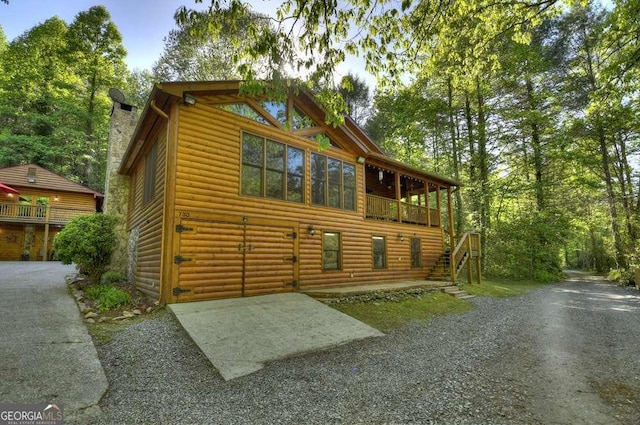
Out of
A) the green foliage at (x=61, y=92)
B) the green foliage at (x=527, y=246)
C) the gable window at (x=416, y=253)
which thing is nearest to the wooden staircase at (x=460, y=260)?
the gable window at (x=416, y=253)

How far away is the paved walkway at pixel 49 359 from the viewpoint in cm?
321

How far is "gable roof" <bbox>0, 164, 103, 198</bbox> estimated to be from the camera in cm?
2109

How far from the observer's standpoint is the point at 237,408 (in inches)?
127

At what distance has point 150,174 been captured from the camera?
9367mm

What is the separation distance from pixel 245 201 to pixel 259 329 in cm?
374

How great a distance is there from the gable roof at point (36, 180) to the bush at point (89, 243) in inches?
658

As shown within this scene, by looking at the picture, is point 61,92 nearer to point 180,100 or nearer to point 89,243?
point 89,243

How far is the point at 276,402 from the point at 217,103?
723cm

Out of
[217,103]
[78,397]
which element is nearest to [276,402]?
[78,397]

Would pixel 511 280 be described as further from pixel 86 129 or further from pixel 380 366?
pixel 86 129

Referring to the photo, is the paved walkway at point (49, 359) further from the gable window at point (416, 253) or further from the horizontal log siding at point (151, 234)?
the gable window at point (416, 253)

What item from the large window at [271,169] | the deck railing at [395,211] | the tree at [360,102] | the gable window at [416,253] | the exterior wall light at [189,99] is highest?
the tree at [360,102]

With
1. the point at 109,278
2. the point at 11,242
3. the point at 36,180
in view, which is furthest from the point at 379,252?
the point at 36,180

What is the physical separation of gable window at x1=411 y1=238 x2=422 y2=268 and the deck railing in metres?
0.98
